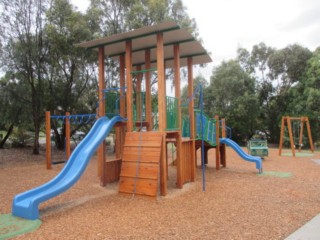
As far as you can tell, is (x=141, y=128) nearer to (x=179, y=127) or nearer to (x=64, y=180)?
(x=179, y=127)

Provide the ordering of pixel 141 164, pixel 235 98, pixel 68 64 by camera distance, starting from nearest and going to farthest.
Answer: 1. pixel 141 164
2. pixel 68 64
3. pixel 235 98

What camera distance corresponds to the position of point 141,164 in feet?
22.5

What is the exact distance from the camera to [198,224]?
468cm

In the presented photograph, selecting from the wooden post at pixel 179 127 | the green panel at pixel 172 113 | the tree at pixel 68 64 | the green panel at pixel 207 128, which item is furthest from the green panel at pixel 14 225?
the tree at pixel 68 64

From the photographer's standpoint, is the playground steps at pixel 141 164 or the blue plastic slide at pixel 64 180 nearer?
the blue plastic slide at pixel 64 180

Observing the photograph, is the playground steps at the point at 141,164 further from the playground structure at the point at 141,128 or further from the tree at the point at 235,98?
the tree at the point at 235,98

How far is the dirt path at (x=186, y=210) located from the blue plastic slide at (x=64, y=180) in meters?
0.36

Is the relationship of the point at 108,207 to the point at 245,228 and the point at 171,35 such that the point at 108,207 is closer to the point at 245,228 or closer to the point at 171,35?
the point at 245,228

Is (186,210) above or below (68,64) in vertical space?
below

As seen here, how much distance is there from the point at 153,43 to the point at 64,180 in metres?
4.42

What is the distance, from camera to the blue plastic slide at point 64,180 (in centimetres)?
514

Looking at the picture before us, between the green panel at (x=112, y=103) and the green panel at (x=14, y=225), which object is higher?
the green panel at (x=112, y=103)

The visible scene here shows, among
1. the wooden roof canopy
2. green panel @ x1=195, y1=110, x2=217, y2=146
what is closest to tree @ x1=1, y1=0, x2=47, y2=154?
the wooden roof canopy

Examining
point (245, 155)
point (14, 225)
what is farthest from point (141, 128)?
point (245, 155)
